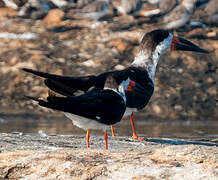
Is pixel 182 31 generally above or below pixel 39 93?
above

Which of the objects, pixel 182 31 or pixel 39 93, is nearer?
pixel 39 93

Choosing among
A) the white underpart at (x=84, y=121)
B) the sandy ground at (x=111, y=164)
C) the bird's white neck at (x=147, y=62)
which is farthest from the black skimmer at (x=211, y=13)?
the sandy ground at (x=111, y=164)

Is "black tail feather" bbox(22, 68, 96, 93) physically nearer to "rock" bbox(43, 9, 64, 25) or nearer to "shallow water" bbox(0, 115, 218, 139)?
"shallow water" bbox(0, 115, 218, 139)

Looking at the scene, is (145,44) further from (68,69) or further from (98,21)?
(98,21)

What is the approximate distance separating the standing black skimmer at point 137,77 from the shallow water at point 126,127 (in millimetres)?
1532

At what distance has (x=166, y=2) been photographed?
1558 centimetres

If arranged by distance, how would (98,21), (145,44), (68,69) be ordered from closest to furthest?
(145,44) < (68,69) < (98,21)

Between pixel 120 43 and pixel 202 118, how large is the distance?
3.48 meters

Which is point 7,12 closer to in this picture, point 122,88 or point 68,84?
point 68,84

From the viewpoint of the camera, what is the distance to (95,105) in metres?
6.06

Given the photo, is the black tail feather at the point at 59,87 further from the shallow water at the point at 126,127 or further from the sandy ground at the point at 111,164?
the shallow water at the point at 126,127

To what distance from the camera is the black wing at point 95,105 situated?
18.4 feet

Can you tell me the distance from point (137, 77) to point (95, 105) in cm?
164

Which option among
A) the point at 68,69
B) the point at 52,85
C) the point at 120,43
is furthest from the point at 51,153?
the point at 120,43
